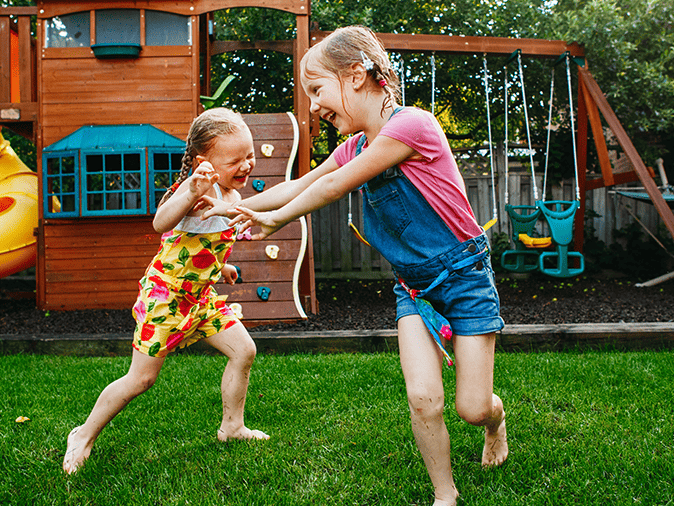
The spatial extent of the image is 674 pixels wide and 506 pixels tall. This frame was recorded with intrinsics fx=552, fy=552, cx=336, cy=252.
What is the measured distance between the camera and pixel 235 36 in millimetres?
7668

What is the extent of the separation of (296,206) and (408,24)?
21.9 feet

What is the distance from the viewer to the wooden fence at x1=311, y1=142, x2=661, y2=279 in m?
7.87

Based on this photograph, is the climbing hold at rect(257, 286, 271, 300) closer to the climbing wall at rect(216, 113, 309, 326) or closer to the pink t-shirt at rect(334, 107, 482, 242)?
the climbing wall at rect(216, 113, 309, 326)

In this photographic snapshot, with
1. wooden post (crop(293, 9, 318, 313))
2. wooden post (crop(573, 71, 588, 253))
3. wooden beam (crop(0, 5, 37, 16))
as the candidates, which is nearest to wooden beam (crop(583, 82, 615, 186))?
wooden post (crop(573, 71, 588, 253))

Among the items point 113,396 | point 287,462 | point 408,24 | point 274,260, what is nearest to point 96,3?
point 274,260

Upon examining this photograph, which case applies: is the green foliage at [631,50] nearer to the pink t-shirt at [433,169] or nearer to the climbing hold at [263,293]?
the climbing hold at [263,293]

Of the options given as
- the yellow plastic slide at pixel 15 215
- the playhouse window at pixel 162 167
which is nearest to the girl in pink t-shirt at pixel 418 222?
the playhouse window at pixel 162 167

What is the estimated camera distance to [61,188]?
583 centimetres

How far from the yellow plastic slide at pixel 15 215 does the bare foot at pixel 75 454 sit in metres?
4.67

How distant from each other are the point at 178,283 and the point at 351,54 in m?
1.17

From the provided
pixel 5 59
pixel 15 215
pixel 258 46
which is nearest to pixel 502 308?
pixel 258 46

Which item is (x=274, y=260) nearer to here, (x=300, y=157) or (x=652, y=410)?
(x=300, y=157)

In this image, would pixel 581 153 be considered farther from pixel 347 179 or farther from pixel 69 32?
pixel 69 32

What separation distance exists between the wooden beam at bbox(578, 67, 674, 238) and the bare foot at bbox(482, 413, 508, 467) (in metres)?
4.26
